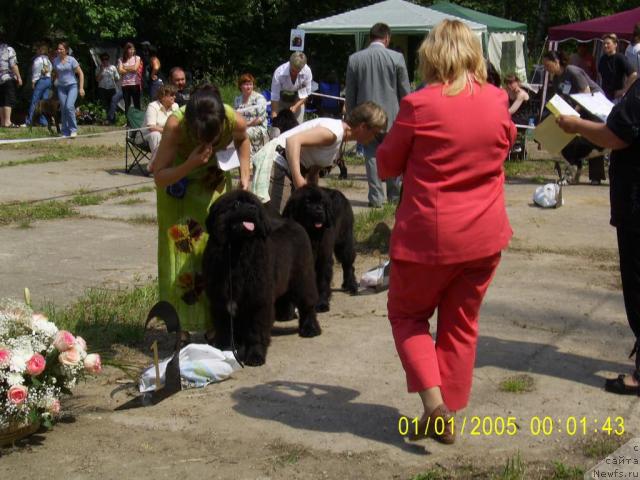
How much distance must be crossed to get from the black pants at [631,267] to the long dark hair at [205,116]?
7.93 ft

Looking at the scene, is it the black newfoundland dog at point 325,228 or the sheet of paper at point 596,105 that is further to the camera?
the black newfoundland dog at point 325,228

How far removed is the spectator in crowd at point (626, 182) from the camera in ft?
16.7

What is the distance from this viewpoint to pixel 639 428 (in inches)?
194

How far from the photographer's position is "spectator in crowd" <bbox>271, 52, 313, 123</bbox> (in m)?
15.5

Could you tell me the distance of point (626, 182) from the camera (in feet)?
17.3

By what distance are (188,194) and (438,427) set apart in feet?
7.97

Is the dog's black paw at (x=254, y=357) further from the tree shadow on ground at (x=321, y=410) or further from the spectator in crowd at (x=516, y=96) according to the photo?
the spectator in crowd at (x=516, y=96)

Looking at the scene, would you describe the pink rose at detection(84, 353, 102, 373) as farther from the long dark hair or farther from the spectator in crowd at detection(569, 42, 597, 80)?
the spectator in crowd at detection(569, 42, 597, 80)

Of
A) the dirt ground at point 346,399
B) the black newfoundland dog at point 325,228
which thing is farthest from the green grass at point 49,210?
the black newfoundland dog at point 325,228

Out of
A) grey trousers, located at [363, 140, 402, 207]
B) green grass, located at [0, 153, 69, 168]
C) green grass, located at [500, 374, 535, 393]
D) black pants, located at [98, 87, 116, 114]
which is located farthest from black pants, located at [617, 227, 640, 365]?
black pants, located at [98, 87, 116, 114]

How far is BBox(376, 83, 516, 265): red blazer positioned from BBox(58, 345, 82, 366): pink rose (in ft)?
5.69

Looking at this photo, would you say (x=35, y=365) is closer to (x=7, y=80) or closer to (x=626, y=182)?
(x=626, y=182)

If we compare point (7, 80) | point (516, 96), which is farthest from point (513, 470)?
point (7, 80)

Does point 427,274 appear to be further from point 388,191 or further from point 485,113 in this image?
point 388,191
